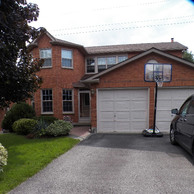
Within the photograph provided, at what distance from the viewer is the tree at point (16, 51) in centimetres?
486

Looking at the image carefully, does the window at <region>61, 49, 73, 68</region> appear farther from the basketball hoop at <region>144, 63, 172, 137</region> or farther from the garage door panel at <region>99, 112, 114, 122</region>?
the basketball hoop at <region>144, 63, 172, 137</region>

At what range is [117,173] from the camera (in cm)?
391

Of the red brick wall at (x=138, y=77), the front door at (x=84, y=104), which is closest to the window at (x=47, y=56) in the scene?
the front door at (x=84, y=104)

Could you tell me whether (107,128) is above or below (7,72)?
below

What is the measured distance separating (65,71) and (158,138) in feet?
25.8

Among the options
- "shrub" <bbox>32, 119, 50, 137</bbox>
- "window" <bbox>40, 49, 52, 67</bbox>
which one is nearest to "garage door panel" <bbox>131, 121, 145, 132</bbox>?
"shrub" <bbox>32, 119, 50, 137</bbox>

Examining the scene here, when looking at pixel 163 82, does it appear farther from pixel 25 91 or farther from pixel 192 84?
pixel 25 91

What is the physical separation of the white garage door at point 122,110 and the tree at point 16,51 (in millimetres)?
3905

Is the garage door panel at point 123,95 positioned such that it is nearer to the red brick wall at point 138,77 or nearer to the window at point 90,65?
the red brick wall at point 138,77

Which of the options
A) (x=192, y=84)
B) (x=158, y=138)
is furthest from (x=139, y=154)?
(x=192, y=84)

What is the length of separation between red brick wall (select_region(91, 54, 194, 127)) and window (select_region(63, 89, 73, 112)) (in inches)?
141

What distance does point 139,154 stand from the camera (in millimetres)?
5320

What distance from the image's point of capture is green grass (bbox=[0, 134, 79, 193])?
11.9 feet

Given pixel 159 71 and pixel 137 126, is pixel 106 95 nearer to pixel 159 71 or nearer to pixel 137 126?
pixel 137 126
